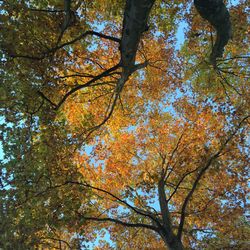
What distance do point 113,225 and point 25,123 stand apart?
9154mm

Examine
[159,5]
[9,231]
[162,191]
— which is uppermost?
[159,5]

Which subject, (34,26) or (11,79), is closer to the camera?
(11,79)

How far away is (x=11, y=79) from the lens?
6613 millimetres

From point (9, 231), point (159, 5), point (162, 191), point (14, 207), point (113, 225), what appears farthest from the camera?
point (113, 225)

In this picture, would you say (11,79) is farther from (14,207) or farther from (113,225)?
(113,225)

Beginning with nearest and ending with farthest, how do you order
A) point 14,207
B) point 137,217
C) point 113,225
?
point 14,207 → point 137,217 → point 113,225

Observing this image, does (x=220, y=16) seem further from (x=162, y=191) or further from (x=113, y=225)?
(x=113, y=225)

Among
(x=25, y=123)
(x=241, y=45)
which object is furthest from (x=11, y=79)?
(x=241, y=45)

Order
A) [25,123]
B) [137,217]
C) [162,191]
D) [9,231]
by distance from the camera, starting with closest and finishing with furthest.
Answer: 1. [9,231]
2. [25,123]
3. [137,217]
4. [162,191]

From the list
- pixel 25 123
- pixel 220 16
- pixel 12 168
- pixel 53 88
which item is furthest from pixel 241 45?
pixel 12 168

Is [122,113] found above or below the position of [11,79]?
above

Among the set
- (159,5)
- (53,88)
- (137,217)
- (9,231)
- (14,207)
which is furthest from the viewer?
(137,217)

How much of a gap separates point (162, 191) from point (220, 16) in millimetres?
8152

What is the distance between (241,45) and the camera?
1227cm
